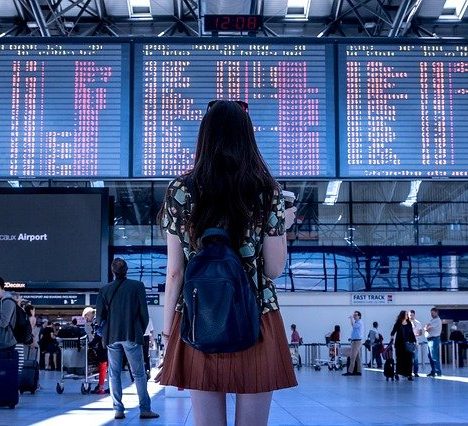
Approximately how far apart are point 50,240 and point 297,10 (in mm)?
11648

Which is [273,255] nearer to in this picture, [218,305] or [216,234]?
[216,234]

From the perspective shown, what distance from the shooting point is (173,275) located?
2.51 m

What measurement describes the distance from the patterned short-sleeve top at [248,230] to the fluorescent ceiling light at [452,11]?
74.8 ft

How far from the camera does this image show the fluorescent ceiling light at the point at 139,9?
24.2 m

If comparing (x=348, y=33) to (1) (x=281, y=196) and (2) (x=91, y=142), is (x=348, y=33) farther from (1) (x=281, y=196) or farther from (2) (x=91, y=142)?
(1) (x=281, y=196)

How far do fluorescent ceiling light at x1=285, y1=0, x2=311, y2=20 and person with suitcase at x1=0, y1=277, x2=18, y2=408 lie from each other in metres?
16.9

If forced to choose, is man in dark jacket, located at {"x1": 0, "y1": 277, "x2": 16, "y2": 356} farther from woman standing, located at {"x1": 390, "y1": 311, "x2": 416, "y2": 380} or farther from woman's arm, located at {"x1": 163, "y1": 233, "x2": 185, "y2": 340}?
woman standing, located at {"x1": 390, "y1": 311, "x2": 416, "y2": 380}

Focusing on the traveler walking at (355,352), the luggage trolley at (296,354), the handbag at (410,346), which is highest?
the handbag at (410,346)

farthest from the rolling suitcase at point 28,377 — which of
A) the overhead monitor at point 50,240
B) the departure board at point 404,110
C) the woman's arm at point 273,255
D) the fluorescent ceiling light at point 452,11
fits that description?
the fluorescent ceiling light at point 452,11

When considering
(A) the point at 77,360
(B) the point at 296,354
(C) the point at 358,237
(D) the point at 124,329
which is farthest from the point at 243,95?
(C) the point at 358,237

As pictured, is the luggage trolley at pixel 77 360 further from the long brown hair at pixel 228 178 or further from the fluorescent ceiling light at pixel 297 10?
the fluorescent ceiling light at pixel 297 10

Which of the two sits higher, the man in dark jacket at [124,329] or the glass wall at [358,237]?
the glass wall at [358,237]

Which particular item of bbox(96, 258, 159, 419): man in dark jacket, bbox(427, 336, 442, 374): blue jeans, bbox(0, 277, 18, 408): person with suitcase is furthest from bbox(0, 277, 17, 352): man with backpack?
bbox(427, 336, 442, 374): blue jeans

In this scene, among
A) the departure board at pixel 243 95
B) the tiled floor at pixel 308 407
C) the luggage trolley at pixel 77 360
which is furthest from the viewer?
the departure board at pixel 243 95
